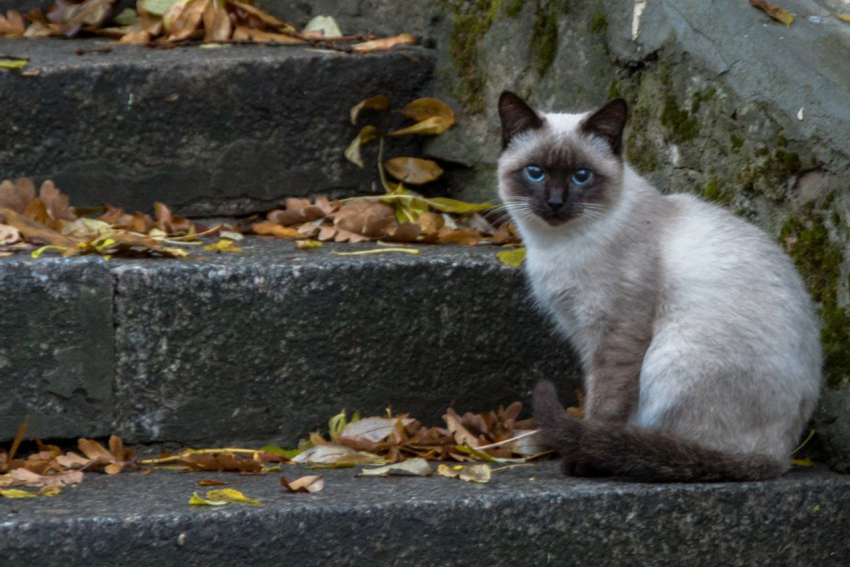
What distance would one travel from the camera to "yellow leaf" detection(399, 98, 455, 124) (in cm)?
392

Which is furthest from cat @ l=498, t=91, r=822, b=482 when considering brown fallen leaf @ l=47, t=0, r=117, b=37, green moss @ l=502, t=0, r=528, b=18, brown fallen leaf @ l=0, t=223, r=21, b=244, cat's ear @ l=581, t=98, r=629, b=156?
brown fallen leaf @ l=47, t=0, r=117, b=37

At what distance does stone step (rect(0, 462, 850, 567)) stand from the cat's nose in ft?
2.38

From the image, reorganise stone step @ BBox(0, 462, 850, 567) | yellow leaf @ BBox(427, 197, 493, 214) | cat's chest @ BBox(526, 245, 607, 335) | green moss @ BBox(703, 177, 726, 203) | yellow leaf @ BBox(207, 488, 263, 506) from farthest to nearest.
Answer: yellow leaf @ BBox(427, 197, 493, 214) → green moss @ BBox(703, 177, 726, 203) → cat's chest @ BBox(526, 245, 607, 335) → yellow leaf @ BBox(207, 488, 263, 506) → stone step @ BBox(0, 462, 850, 567)

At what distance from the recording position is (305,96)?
12.4 ft

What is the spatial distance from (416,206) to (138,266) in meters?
1.21

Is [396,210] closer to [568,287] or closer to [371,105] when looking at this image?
[371,105]

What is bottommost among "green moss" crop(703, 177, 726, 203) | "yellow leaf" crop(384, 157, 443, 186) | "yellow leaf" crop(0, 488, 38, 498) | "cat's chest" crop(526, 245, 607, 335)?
"yellow leaf" crop(0, 488, 38, 498)

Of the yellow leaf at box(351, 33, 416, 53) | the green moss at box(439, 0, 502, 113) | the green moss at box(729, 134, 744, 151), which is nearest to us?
the green moss at box(729, 134, 744, 151)

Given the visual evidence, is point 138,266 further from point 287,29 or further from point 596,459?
point 287,29

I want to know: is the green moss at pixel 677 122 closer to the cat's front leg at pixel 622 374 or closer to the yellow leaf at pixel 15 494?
the cat's front leg at pixel 622 374

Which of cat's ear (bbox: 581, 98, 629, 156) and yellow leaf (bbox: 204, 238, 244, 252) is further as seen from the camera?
yellow leaf (bbox: 204, 238, 244, 252)

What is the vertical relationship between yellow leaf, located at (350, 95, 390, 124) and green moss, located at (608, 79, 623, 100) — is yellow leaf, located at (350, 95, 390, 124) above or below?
below

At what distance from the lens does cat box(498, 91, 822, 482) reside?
269cm

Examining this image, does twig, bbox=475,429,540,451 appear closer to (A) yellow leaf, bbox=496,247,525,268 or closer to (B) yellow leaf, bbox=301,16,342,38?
(A) yellow leaf, bbox=496,247,525,268
